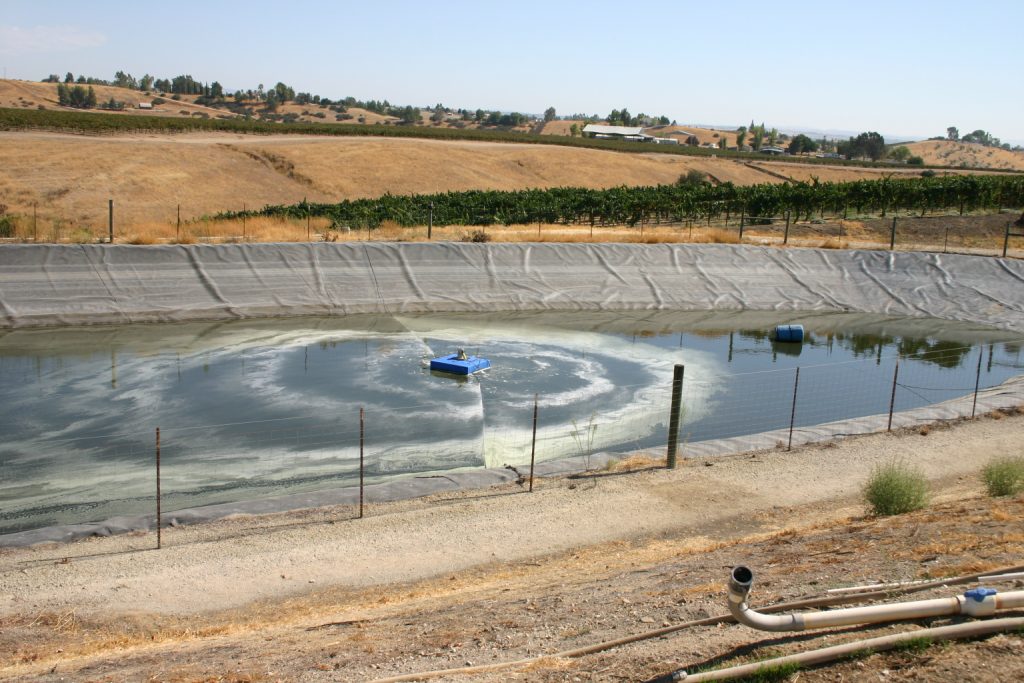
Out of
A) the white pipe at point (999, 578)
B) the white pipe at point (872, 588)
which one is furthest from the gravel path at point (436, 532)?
the white pipe at point (999, 578)

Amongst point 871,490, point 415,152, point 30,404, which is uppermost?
point 415,152

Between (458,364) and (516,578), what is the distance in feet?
42.5

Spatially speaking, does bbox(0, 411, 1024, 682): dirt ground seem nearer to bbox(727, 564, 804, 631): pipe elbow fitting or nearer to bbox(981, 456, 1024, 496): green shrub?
bbox(727, 564, 804, 631): pipe elbow fitting

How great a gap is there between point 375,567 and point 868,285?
108ft

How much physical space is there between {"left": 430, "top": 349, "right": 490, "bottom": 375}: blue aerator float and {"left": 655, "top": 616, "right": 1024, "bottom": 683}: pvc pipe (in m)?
17.7

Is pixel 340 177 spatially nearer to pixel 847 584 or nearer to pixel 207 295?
pixel 207 295

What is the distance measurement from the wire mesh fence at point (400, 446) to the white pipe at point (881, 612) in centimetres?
823

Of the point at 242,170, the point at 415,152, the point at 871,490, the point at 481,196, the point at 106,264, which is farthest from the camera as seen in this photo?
the point at 415,152

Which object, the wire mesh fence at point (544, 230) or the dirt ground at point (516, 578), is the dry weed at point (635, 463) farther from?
the wire mesh fence at point (544, 230)

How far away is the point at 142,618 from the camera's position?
12.0 meters

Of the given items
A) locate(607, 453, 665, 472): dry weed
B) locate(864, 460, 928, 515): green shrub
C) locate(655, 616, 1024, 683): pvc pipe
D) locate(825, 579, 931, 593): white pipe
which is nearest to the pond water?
locate(607, 453, 665, 472): dry weed

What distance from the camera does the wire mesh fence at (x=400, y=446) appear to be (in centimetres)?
1675

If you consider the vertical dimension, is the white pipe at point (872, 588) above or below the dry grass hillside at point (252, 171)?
below

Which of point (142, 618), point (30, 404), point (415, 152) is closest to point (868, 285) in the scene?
point (30, 404)
